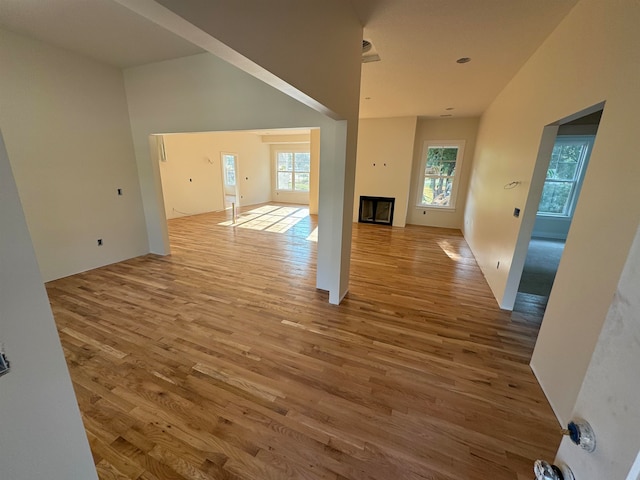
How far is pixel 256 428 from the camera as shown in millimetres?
1568

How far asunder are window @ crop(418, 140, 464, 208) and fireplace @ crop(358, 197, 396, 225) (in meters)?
1.04

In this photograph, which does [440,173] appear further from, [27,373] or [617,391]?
[27,373]

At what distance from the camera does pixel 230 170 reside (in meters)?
9.30

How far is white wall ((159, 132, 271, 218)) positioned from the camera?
711cm

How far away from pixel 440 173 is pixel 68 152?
25.8 feet

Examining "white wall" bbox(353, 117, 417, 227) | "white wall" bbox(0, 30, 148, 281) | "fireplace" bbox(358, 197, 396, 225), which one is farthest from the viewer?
"fireplace" bbox(358, 197, 396, 225)

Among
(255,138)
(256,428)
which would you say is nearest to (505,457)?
(256,428)

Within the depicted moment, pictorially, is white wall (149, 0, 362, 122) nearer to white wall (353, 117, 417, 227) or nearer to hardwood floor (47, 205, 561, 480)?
hardwood floor (47, 205, 561, 480)

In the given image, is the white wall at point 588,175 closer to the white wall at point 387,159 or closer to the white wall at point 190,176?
the white wall at point 387,159

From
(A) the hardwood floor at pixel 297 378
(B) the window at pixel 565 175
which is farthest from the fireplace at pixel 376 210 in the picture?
(A) the hardwood floor at pixel 297 378

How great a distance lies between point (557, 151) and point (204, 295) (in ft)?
28.8

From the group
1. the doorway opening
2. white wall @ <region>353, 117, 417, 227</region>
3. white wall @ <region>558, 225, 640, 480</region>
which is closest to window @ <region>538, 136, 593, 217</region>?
the doorway opening

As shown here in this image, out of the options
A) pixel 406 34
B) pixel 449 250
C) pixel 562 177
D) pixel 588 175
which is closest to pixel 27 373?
pixel 588 175

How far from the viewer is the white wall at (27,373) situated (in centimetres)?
65
